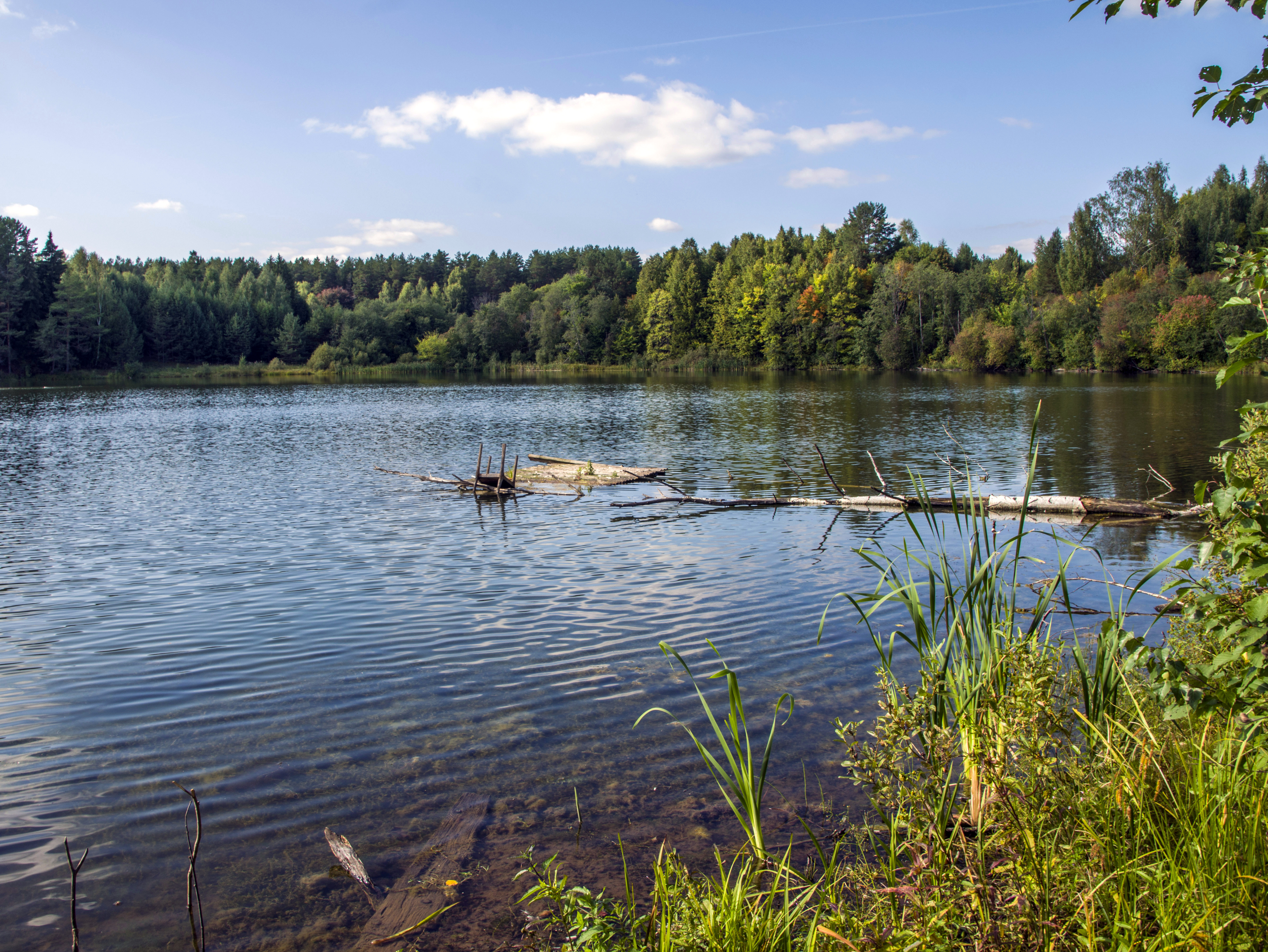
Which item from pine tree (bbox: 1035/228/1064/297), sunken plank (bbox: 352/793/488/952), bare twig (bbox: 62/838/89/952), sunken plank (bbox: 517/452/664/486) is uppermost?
pine tree (bbox: 1035/228/1064/297)

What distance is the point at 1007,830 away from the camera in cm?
320

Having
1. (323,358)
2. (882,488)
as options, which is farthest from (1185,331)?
(323,358)

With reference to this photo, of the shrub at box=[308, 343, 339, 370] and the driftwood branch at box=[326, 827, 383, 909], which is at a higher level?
the shrub at box=[308, 343, 339, 370]

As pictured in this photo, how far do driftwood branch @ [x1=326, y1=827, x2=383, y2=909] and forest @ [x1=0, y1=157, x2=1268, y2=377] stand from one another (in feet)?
231

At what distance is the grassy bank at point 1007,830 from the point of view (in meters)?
2.77

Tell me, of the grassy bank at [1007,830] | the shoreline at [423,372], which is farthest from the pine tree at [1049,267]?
the grassy bank at [1007,830]

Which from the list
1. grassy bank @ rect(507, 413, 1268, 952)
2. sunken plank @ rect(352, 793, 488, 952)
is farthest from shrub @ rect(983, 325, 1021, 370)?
sunken plank @ rect(352, 793, 488, 952)

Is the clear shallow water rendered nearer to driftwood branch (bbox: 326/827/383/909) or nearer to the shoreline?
driftwood branch (bbox: 326/827/383/909)

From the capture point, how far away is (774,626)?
360 inches

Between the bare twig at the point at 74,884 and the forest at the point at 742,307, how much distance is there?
71530mm

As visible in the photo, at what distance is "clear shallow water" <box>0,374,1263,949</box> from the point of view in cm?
487

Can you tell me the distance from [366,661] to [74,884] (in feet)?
20.0

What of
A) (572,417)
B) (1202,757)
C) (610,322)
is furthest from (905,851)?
(610,322)

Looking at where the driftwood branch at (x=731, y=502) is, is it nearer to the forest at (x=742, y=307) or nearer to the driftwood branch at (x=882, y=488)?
the driftwood branch at (x=882, y=488)
